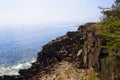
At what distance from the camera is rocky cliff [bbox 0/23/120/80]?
4604 cm

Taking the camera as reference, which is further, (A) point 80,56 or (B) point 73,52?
(B) point 73,52

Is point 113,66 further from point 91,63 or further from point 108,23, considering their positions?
point 91,63

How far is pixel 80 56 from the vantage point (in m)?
64.1

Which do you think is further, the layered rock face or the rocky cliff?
the layered rock face

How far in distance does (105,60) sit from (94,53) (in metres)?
9.43

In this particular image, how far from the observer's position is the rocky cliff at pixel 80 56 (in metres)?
46.0

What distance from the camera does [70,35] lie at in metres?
80.8

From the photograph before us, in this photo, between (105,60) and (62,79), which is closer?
(105,60)

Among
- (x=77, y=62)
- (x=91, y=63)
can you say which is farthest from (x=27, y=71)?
(x=91, y=63)

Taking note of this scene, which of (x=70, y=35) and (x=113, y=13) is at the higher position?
(x=113, y=13)

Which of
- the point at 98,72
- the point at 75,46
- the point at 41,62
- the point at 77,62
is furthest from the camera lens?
the point at 41,62

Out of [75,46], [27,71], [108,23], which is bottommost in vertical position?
[27,71]

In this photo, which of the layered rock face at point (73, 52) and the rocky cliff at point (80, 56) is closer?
the rocky cliff at point (80, 56)

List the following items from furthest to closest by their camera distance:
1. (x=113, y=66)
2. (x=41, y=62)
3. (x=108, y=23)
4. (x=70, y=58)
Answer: (x=41, y=62)
(x=70, y=58)
(x=113, y=66)
(x=108, y=23)
